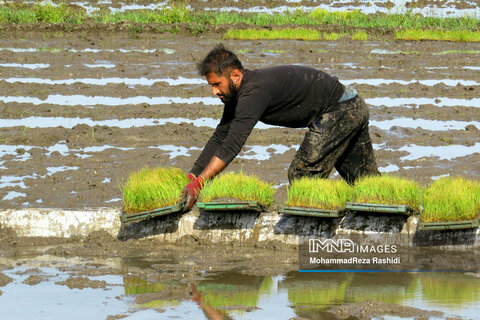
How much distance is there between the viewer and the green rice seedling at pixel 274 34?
1800cm

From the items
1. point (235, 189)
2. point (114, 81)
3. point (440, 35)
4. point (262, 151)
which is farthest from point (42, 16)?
point (235, 189)

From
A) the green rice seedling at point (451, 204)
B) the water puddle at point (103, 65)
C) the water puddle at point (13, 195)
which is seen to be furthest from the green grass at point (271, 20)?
the green rice seedling at point (451, 204)

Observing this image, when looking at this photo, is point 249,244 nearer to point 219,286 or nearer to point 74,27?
point 219,286

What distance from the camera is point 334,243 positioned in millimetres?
5598

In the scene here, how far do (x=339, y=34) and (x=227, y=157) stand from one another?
537 inches

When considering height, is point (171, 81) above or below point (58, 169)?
above

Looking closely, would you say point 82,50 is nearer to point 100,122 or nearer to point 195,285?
point 100,122

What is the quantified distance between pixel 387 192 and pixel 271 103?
1.00 metres

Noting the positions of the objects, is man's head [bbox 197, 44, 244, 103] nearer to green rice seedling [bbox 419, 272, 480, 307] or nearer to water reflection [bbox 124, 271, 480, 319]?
water reflection [bbox 124, 271, 480, 319]

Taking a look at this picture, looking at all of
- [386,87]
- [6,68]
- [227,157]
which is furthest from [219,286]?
[6,68]

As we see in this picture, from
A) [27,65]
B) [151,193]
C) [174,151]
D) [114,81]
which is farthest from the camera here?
[27,65]

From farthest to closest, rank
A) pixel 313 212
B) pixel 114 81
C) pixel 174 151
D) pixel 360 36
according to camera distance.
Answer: pixel 360 36 → pixel 114 81 → pixel 174 151 → pixel 313 212

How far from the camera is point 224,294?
4.70m

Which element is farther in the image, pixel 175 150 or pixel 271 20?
pixel 271 20
